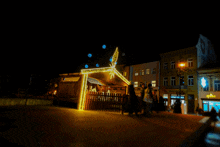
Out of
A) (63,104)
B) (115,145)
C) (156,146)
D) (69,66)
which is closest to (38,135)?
(115,145)

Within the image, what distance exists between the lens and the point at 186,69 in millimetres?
24062

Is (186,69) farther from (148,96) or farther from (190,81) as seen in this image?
(148,96)

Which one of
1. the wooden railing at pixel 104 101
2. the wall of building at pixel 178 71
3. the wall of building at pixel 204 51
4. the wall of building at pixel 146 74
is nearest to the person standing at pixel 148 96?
the wooden railing at pixel 104 101

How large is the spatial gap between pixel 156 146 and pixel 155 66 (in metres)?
27.5

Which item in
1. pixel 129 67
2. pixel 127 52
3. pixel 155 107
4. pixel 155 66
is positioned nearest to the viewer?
pixel 155 107

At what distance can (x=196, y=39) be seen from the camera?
2389cm

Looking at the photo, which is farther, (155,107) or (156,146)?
(155,107)

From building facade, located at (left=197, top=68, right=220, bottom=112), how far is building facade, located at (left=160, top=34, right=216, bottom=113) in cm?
74

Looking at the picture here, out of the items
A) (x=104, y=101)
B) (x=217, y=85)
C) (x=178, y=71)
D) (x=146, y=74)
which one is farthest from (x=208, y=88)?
(x=104, y=101)

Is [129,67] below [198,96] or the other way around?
the other way around

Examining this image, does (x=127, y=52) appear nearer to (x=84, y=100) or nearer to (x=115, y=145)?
(x=84, y=100)

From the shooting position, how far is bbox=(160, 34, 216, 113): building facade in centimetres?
2317

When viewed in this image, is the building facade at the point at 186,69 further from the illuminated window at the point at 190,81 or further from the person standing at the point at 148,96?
the person standing at the point at 148,96

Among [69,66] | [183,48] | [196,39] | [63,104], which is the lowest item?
[63,104]
